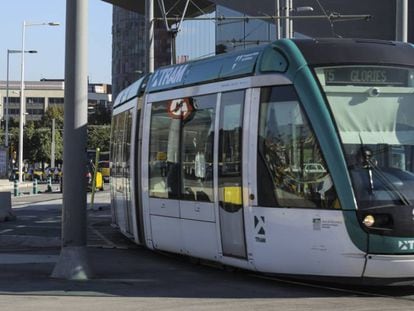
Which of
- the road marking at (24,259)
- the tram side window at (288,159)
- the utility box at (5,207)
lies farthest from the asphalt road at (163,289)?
the utility box at (5,207)

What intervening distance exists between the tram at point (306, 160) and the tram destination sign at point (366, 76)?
12 mm

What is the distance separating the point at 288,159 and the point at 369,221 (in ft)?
4.11

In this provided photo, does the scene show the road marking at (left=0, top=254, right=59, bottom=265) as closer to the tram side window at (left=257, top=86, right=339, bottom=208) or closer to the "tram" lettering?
the tram side window at (left=257, top=86, right=339, bottom=208)

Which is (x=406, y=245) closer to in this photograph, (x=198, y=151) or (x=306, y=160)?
(x=306, y=160)

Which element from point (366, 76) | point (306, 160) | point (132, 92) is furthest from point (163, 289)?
point (132, 92)

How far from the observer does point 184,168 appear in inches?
394

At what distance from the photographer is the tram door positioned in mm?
8719

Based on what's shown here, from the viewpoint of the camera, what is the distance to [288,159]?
8180 mm

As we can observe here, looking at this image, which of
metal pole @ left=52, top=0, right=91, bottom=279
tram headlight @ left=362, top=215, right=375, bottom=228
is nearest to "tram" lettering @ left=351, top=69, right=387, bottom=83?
tram headlight @ left=362, top=215, right=375, bottom=228

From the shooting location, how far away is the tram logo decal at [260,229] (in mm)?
8312

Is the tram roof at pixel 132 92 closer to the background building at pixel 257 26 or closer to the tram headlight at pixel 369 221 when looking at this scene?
the background building at pixel 257 26

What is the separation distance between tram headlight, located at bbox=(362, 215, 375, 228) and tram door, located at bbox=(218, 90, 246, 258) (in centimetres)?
171

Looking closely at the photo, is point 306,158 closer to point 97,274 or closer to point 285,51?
point 285,51

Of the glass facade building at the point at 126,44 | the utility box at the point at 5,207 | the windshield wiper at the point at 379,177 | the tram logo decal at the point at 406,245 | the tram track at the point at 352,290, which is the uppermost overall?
the glass facade building at the point at 126,44
